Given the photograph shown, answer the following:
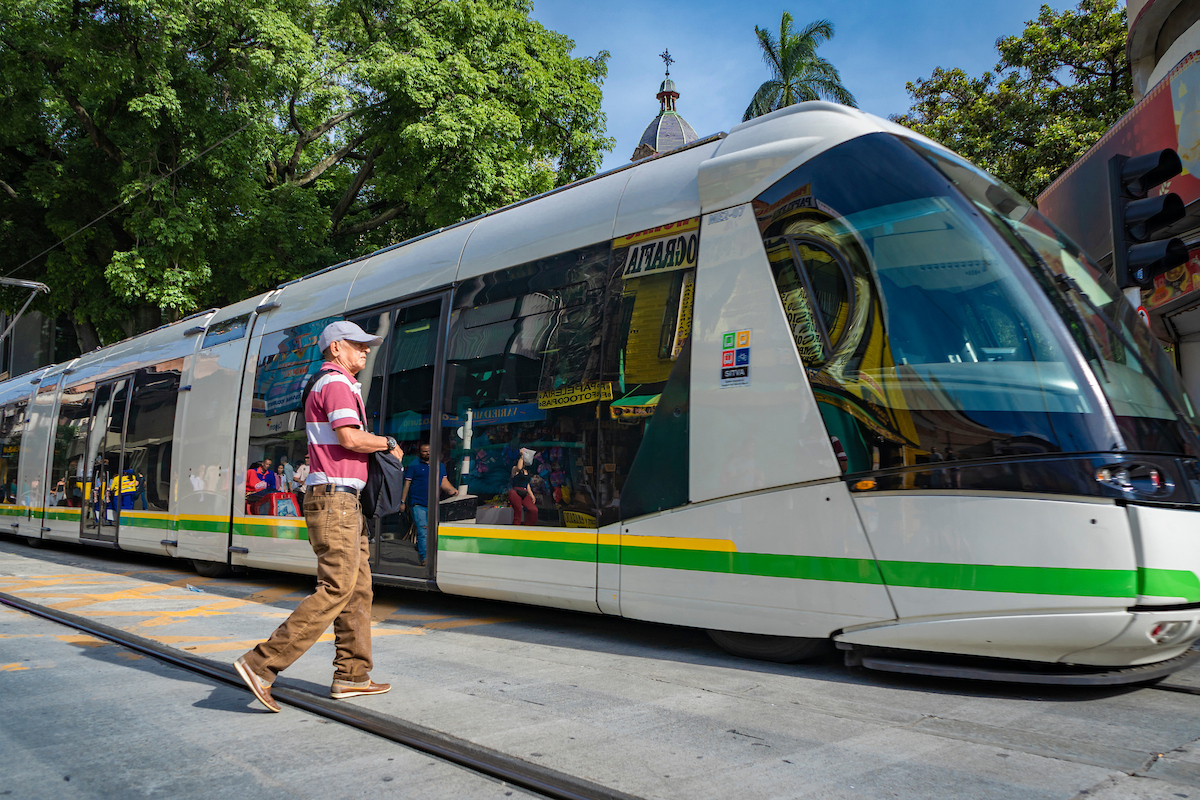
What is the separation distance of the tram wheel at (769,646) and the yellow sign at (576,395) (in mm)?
1609

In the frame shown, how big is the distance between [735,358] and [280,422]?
5.47 m

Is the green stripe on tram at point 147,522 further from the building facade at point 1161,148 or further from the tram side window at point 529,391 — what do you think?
the building facade at point 1161,148

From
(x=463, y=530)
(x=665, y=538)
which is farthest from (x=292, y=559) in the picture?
(x=665, y=538)

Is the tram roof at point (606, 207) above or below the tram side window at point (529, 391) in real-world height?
above

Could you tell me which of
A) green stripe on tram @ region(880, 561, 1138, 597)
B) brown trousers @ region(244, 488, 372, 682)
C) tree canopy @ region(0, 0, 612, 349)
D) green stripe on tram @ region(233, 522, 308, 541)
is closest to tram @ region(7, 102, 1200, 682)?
green stripe on tram @ region(880, 561, 1138, 597)

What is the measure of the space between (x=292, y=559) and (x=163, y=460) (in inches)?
137

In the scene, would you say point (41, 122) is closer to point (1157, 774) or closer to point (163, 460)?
point (163, 460)

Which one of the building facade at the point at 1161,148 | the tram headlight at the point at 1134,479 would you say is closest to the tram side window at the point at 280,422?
the tram headlight at the point at 1134,479

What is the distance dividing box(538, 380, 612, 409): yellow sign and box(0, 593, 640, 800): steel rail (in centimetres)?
238

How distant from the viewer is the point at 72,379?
13.8 metres

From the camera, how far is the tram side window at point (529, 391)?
5582 mm

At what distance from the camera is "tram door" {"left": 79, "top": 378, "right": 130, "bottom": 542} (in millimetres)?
11711

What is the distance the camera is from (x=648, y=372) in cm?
524

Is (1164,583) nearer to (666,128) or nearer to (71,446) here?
(71,446)
